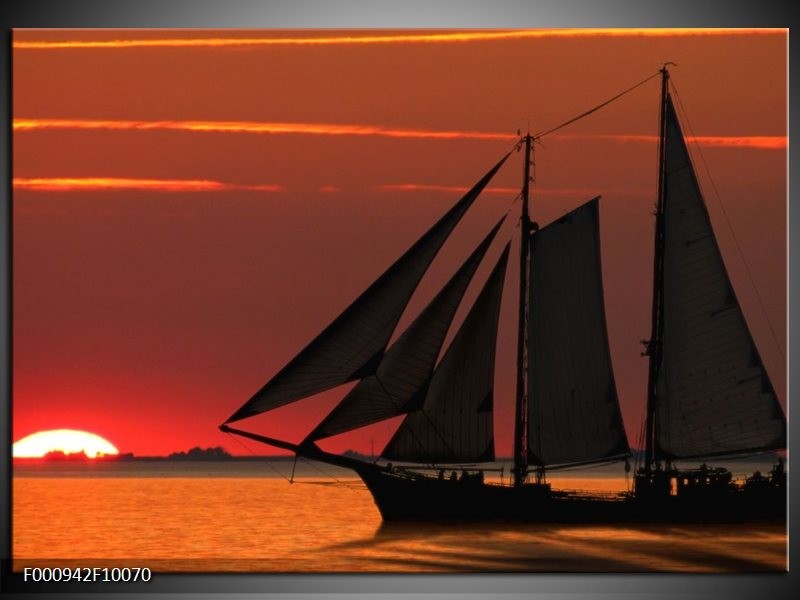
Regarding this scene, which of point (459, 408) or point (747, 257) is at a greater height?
point (747, 257)

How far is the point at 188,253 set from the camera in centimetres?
1350

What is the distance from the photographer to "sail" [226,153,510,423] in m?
13.7

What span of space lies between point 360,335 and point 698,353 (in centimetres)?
374

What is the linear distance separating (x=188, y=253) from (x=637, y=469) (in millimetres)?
5487

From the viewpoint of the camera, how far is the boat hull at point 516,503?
1609cm

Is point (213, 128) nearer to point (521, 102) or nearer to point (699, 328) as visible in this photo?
point (521, 102)

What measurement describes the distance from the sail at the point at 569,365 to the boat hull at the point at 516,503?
0.45 meters

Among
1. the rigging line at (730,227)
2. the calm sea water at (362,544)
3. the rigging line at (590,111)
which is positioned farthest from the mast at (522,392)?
the rigging line at (590,111)

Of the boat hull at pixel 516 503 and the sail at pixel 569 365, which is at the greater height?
the sail at pixel 569 365

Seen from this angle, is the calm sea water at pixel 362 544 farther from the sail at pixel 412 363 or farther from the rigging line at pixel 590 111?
the rigging line at pixel 590 111

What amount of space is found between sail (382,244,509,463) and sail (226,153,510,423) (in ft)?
7.56

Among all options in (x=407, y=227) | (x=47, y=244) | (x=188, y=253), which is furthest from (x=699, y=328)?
(x=47, y=244)

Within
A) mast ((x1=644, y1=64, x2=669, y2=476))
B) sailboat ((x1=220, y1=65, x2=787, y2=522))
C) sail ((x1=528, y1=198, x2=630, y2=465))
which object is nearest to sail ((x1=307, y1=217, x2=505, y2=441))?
sailboat ((x1=220, y1=65, x2=787, y2=522))

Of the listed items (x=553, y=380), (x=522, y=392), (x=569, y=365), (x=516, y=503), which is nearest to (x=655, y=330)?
(x=569, y=365)
